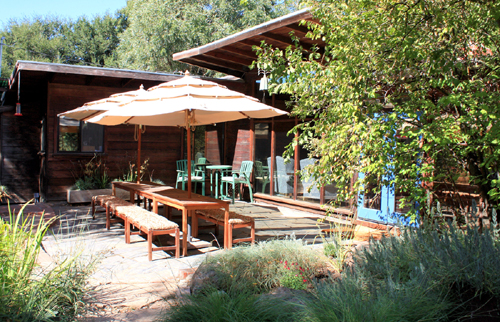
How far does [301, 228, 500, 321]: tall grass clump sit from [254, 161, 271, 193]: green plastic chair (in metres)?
6.25

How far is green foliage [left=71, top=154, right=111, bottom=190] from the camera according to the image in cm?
928

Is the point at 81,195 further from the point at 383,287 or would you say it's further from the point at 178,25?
the point at 178,25

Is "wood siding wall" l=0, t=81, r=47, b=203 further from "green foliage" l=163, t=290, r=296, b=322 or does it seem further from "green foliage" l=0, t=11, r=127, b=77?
"green foliage" l=0, t=11, r=127, b=77

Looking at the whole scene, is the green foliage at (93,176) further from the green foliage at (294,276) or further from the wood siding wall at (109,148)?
the green foliage at (294,276)

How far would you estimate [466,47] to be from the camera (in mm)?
3693

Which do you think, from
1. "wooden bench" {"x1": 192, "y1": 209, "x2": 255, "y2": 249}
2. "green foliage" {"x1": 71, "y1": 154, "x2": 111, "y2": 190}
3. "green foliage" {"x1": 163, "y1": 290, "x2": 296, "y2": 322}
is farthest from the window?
"green foliage" {"x1": 163, "y1": 290, "x2": 296, "y2": 322}

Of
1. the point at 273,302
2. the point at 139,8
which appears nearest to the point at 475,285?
the point at 273,302

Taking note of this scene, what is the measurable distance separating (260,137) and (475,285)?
7.24m

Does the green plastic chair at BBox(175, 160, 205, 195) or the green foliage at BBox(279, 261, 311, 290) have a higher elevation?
the green plastic chair at BBox(175, 160, 205, 195)

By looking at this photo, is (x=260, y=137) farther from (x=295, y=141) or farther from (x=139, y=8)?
(x=139, y=8)

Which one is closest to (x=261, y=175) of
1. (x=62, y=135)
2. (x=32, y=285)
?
(x=62, y=135)

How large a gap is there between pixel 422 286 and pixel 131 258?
323 cm

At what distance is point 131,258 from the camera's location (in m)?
4.72

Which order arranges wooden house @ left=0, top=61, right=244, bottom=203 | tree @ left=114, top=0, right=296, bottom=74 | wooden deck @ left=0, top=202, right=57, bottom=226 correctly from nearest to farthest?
wooden deck @ left=0, top=202, right=57, bottom=226, wooden house @ left=0, top=61, right=244, bottom=203, tree @ left=114, top=0, right=296, bottom=74
